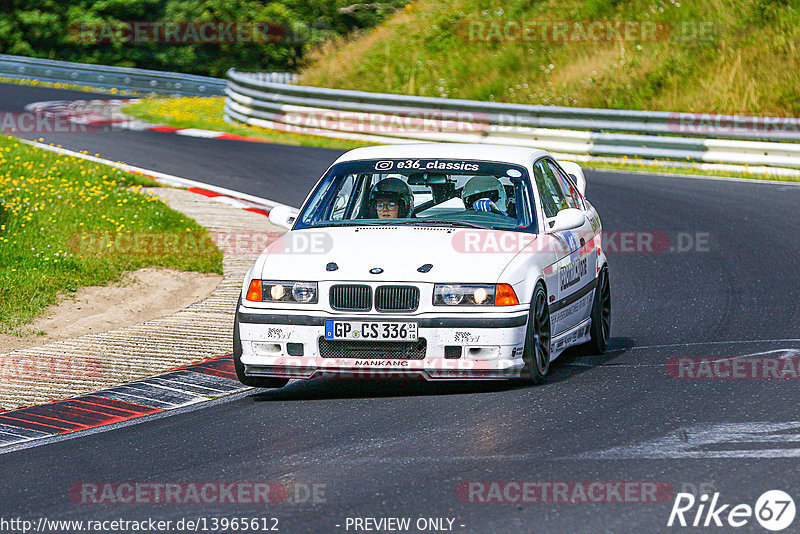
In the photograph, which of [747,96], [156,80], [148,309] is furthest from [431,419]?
[156,80]

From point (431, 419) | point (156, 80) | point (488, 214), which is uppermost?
point (488, 214)

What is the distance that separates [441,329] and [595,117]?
52.4 ft

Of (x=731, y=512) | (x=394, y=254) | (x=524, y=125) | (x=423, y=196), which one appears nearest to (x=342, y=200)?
(x=423, y=196)

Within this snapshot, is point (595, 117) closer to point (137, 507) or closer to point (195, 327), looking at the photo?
point (195, 327)

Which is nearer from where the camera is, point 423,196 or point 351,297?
point 351,297

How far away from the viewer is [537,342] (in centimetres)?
814

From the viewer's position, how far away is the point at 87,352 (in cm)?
979

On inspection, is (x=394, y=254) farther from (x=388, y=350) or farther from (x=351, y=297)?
(x=388, y=350)

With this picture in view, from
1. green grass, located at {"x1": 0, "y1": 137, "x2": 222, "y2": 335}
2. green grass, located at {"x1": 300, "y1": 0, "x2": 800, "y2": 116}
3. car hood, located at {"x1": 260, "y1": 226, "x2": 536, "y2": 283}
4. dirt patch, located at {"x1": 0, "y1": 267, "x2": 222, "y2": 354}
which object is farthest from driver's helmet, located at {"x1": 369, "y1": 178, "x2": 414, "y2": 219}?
green grass, located at {"x1": 300, "y1": 0, "x2": 800, "y2": 116}

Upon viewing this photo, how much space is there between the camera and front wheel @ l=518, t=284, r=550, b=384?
26.0 ft

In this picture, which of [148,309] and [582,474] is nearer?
[582,474]

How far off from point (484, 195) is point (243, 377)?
2.21 metres

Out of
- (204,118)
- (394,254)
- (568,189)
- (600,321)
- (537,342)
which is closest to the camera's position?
(394,254)

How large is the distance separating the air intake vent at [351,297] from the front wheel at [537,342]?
1017mm
